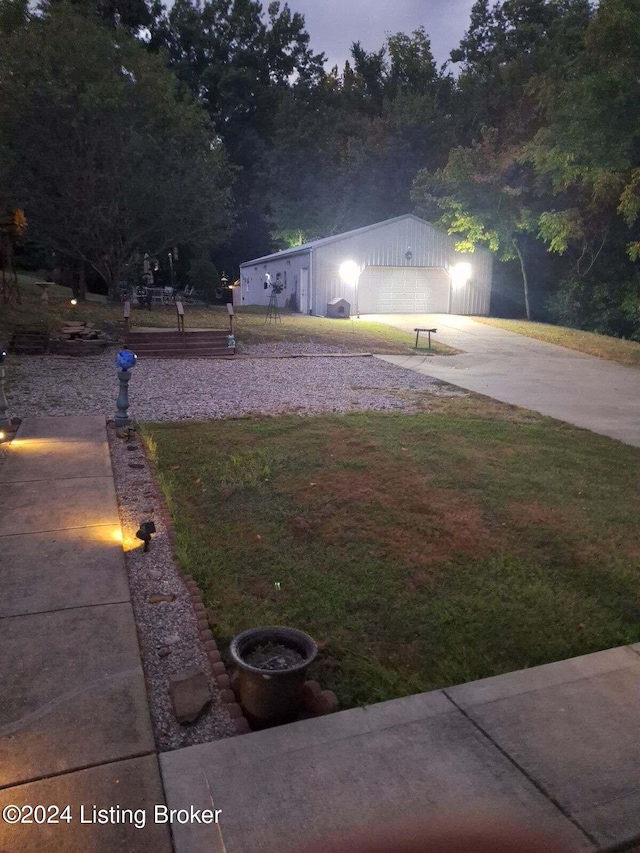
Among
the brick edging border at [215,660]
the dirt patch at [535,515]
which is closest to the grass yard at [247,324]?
the dirt patch at [535,515]

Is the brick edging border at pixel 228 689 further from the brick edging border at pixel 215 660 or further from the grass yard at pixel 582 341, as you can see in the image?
the grass yard at pixel 582 341

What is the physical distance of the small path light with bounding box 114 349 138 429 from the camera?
6898 mm

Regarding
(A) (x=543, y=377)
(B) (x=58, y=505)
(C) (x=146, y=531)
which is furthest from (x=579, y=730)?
(A) (x=543, y=377)

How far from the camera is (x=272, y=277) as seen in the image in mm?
30250

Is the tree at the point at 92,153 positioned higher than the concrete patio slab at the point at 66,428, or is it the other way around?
the tree at the point at 92,153

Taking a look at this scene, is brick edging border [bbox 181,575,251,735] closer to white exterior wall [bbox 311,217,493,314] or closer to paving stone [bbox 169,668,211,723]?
paving stone [bbox 169,668,211,723]

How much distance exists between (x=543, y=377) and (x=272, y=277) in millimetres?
19199

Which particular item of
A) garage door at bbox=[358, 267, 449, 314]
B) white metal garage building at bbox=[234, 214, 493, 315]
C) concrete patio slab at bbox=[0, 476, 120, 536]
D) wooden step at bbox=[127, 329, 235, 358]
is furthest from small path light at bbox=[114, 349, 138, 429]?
garage door at bbox=[358, 267, 449, 314]

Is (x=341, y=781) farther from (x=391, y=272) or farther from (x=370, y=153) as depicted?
(x=370, y=153)

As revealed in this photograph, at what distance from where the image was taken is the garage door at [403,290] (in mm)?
25688

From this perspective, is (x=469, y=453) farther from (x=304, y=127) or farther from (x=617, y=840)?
(x=304, y=127)

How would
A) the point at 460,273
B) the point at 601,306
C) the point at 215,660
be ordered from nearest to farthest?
the point at 215,660
the point at 601,306
the point at 460,273

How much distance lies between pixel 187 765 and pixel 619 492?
4.83 m

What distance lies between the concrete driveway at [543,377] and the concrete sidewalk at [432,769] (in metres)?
5.84
